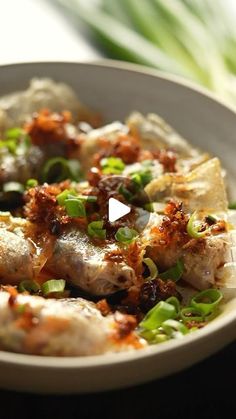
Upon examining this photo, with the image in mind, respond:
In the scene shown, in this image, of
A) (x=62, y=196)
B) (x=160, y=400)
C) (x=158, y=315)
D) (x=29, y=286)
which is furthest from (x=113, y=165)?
(x=160, y=400)

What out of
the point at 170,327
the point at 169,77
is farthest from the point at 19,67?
the point at 170,327

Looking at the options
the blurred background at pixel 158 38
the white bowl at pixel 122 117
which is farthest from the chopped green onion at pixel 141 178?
the blurred background at pixel 158 38

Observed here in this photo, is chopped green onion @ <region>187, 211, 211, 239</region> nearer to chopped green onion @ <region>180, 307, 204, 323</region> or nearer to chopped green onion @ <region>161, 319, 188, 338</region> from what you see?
chopped green onion @ <region>180, 307, 204, 323</region>

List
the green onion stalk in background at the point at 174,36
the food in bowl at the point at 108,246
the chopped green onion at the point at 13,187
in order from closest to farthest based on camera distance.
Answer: the food in bowl at the point at 108,246
the chopped green onion at the point at 13,187
the green onion stalk in background at the point at 174,36

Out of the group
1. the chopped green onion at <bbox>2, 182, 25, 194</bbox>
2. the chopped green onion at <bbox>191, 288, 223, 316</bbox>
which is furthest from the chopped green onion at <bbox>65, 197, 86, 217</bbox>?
the chopped green onion at <bbox>191, 288, 223, 316</bbox>

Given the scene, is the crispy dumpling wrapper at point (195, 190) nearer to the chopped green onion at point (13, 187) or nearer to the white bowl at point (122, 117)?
the white bowl at point (122, 117)
